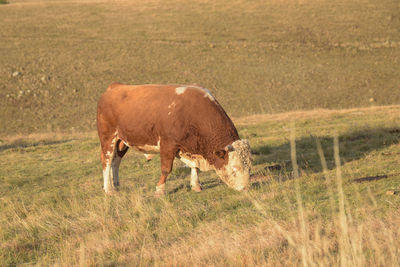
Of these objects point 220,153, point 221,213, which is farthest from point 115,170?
point 221,213

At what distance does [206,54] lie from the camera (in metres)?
52.5

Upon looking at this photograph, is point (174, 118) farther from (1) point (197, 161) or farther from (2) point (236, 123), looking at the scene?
(2) point (236, 123)

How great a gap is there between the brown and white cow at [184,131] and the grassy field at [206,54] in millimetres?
26226

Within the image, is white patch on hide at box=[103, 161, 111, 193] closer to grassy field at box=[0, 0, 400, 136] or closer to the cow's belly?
the cow's belly

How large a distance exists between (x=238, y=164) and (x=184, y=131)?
54.2 inches

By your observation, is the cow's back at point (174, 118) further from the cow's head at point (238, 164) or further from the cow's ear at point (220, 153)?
the cow's head at point (238, 164)

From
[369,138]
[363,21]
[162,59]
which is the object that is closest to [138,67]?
[162,59]

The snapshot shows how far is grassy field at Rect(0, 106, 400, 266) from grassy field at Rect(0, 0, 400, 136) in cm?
2411

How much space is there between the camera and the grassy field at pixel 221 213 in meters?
5.62

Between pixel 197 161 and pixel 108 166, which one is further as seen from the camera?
pixel 108 166

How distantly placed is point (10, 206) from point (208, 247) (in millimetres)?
5728

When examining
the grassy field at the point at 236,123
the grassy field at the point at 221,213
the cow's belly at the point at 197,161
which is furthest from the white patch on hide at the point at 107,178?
the cow's belly at the point at 197,161

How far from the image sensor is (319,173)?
10586 mm

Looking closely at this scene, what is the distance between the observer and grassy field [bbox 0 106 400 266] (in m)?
5.62
